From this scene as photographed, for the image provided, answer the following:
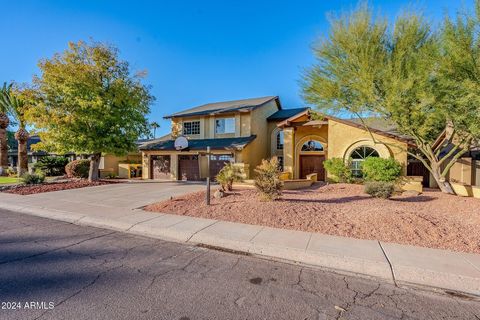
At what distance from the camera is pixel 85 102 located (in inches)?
584

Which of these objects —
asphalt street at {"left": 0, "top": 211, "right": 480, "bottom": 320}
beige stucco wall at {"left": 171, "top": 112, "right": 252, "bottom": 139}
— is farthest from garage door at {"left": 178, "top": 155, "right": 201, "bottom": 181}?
asphalt street at {"left": 0, "top": 211, "right": 480, "bottom": 320}

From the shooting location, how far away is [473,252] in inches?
193

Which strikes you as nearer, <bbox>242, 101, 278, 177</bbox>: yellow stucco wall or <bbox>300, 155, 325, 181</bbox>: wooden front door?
<bbox>300, 155, 325, 181</bbox>: wooden front door

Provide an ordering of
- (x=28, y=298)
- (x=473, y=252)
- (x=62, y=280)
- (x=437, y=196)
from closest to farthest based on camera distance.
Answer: (x=28, y=298)
(x=62, y=280)
(x=473, y=252)
(x=437, y=196)

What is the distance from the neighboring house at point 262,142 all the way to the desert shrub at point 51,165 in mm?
10421

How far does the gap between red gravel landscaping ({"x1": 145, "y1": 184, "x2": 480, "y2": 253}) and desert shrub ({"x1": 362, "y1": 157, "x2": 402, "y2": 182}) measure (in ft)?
11.0

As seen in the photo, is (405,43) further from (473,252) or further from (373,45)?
(473,252)

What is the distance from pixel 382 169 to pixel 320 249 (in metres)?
10.7

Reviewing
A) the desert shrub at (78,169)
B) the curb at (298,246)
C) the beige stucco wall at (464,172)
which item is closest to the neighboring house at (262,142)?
the beige stucco wall at (464,172)

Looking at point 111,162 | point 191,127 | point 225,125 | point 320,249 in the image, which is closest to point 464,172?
point 320,249

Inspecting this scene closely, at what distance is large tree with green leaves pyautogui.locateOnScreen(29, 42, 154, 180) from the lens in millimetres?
15133

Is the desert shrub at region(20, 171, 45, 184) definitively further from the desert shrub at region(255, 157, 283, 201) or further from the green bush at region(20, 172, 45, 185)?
the desert shrub at region(255, 157, 283, 201)

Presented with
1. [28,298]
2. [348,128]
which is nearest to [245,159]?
[348,128]

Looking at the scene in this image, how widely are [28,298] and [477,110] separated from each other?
13.0 m
